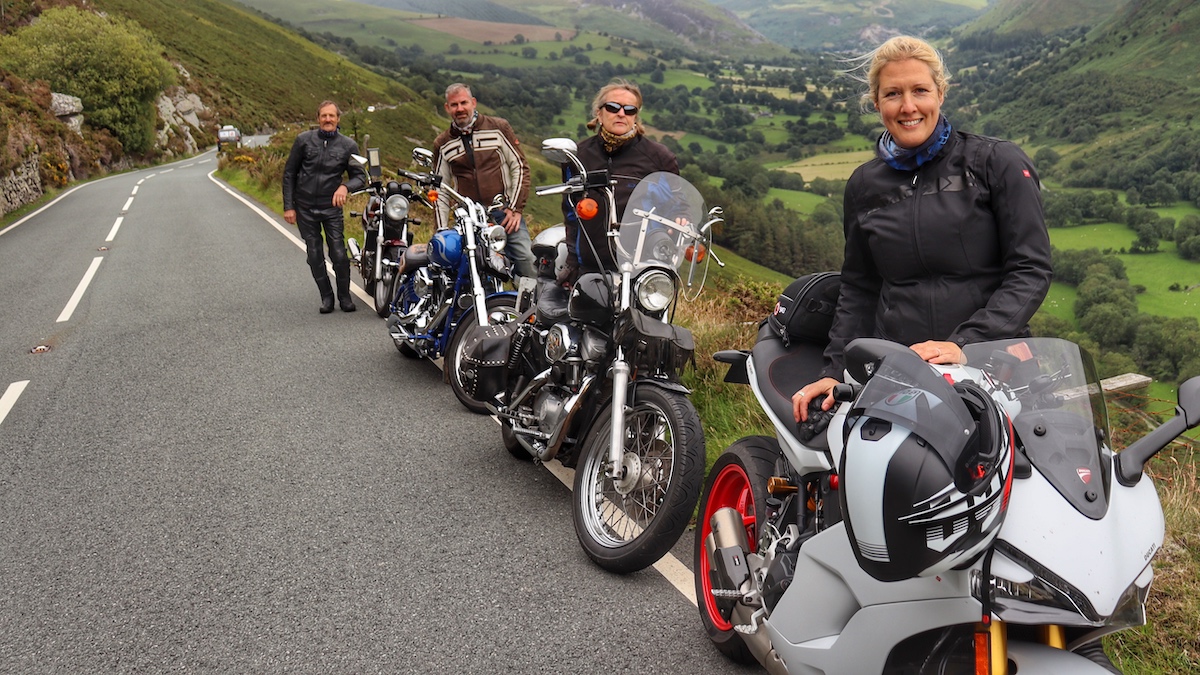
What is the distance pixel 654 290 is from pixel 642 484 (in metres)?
0.81

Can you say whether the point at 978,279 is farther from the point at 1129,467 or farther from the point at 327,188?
the point at 327,188

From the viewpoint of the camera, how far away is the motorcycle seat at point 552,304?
14.4ft

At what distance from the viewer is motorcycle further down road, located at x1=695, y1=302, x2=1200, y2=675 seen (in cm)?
163

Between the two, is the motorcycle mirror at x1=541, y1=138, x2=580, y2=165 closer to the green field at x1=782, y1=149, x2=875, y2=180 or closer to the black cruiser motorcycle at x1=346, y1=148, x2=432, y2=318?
the black cruiser motorcycle at x1=346, y1=148, x2=432, y2=318

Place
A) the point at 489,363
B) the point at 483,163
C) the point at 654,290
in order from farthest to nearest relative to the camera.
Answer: the point at 483,163
the point at 489,363
the point at 654,290

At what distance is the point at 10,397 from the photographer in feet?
21.6

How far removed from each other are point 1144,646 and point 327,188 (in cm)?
816

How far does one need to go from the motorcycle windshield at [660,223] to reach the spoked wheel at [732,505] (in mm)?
975

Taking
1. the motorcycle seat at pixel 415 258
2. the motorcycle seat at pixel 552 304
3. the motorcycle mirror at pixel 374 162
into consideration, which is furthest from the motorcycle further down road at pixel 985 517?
the motorcycle mirror at pixel 374 162

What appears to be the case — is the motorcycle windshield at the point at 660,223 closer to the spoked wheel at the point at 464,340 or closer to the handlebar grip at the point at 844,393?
the handlebar grip at the point at 844,393

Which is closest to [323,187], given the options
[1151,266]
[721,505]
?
[721,505]

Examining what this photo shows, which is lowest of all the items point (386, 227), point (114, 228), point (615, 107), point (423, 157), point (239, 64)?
point (239, 64)

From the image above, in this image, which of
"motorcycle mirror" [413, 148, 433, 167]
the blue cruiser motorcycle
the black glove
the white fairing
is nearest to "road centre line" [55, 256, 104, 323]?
the blue cruiser motorcycle

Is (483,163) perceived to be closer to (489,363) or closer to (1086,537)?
(489,363)
